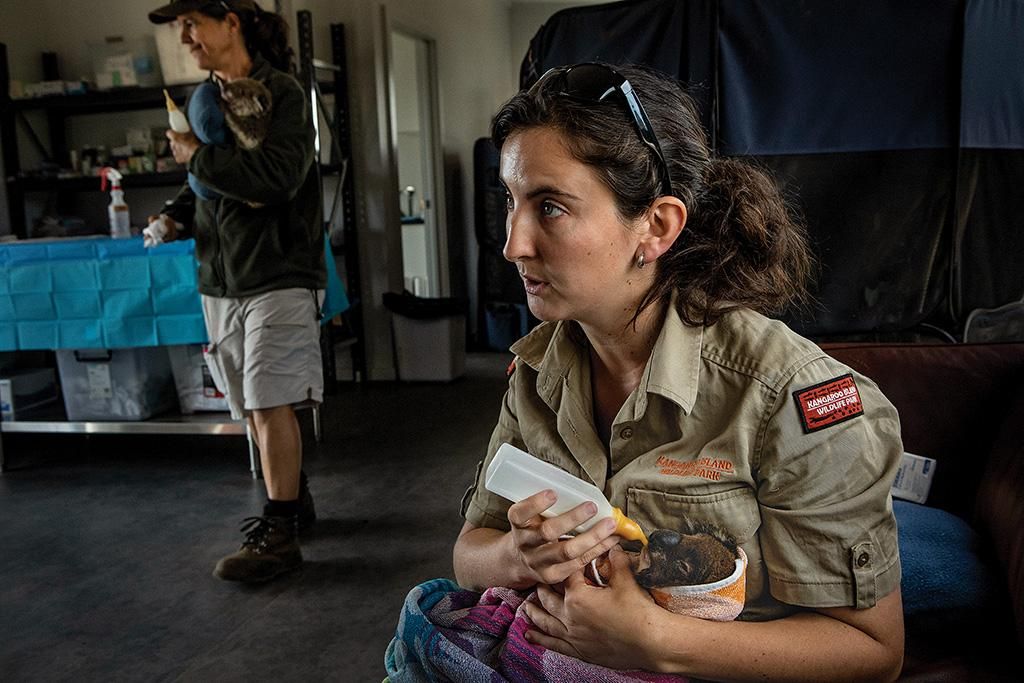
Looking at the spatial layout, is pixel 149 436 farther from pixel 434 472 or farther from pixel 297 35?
pixel 297 35

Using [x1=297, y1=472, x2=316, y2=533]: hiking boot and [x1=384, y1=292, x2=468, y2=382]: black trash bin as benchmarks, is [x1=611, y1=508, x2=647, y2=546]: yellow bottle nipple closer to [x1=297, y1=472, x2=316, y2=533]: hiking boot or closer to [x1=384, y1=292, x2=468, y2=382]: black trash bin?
[x1=297, y1=472, x2=316, y2=533]: hiking boot

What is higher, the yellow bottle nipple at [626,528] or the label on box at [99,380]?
the yellow bottle nipple at [626,528]

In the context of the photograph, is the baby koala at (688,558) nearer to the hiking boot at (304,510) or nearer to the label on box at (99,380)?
Answer: the hiking boot at (304,510)

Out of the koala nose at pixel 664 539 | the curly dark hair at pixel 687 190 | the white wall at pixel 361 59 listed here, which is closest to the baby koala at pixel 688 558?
the koala nose at pixel 664 539

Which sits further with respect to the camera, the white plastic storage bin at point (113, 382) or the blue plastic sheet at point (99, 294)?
the white plastic storage bin at point (113, 382)

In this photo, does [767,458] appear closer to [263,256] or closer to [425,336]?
[263,256]

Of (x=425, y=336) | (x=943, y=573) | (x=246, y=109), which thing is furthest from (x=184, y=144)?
(x=425, y=336)

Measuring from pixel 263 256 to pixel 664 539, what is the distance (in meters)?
2.06

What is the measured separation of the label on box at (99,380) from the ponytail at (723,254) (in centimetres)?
348

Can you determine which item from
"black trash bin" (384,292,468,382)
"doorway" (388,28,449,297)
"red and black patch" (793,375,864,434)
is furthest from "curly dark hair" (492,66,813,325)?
"doorway" (388,28,449,297)

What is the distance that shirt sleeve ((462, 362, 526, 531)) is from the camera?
1.13m

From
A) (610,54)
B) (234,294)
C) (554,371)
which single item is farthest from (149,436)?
(554,371)

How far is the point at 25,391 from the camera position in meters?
4.11

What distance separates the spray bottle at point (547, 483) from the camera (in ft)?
2.76
